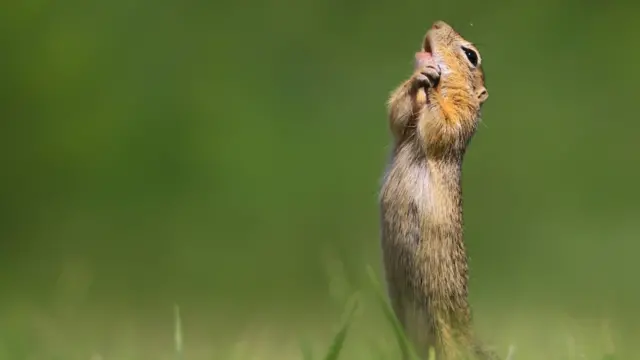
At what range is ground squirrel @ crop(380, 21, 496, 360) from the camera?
3672 mm

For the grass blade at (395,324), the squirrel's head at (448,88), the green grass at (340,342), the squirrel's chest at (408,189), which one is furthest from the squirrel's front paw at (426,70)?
the grass blade at (395,324)

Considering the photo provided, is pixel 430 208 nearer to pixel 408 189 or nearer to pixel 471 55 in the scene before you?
pixel 408 189

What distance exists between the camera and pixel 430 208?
378cm

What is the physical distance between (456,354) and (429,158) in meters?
0.64

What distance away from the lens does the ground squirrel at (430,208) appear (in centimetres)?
367

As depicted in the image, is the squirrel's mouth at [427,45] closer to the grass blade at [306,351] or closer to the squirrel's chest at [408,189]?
the squirrel's chest at [408,189]

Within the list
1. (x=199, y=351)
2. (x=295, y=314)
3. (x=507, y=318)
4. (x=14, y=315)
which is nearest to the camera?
(x=14, y=315)

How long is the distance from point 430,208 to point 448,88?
1.71 feet

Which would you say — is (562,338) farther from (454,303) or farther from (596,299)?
(596,299)

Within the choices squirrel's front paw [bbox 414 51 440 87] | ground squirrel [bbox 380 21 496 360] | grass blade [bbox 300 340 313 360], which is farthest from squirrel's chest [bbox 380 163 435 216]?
grass blade [bbox 300 340 313 360]

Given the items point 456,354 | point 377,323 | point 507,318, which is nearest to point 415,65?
point 377,323

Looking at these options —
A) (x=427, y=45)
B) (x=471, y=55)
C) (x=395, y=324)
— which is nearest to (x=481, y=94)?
(x=471, y=55)

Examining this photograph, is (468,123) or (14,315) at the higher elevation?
(468,123)

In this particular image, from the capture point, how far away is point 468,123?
415 centimetres
